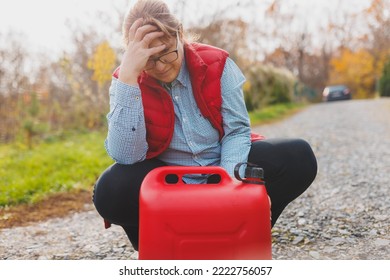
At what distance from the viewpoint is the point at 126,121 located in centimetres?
162

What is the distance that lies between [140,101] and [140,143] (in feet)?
0.49

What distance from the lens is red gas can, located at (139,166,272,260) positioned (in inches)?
54.4

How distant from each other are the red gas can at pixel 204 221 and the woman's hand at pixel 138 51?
388 millimetres

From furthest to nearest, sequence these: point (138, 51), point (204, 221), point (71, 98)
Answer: point (71, 98) → point (138, 51) → point (204, 221)

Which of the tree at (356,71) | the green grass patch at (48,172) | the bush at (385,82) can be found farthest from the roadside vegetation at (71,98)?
the tree at (356,71)

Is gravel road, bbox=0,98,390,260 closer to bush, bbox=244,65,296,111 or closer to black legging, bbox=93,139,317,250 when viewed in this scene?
black legging, bbox=93,139,317,250

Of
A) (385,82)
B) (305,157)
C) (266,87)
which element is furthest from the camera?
(385,82)

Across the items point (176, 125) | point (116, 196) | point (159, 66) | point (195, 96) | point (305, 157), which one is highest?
point (159, 66)

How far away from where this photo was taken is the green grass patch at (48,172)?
3611 millimetres

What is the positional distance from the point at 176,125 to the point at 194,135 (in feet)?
0.25

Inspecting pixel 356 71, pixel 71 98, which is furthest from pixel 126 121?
pixel 356 71

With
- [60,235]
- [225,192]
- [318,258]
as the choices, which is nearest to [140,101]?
[225,192]

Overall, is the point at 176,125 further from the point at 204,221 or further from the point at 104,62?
the point at 104,62

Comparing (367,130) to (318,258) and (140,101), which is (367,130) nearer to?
(318,258)
